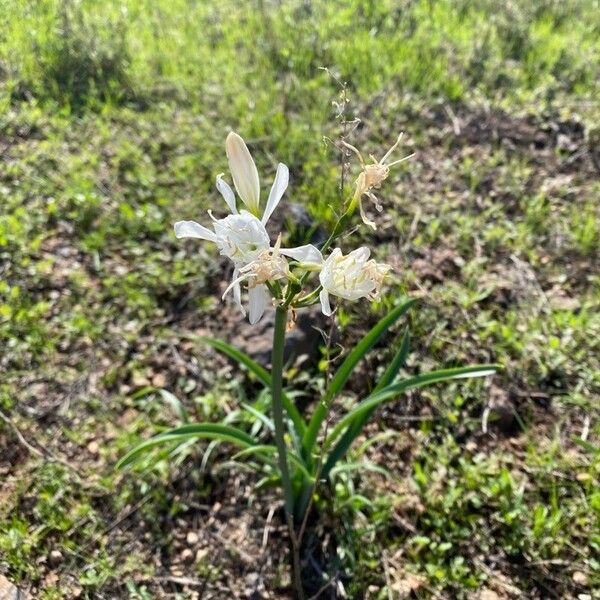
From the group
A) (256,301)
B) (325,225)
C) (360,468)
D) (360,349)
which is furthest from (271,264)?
Answer: (325,225)

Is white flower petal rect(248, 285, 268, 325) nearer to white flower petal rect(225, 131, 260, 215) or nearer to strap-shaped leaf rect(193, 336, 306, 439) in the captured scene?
white flower petal rect(225, 131, 260, 215)

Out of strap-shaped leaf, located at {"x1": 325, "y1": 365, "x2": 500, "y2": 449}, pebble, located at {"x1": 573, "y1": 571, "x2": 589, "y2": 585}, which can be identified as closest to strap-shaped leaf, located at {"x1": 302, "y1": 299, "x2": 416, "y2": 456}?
strap-shaped leaf, located at {"x1": 325, "y1": 365, "x2": 500, "y2": 449}

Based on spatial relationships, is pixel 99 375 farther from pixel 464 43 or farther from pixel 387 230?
pixel 464 43

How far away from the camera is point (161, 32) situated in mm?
4422

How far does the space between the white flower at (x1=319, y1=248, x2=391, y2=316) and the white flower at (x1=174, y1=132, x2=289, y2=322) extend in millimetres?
122

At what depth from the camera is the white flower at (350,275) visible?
112 cm

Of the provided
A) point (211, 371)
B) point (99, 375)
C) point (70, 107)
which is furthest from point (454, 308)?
point (70, 107)

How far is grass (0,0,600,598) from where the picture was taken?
1.93 metres

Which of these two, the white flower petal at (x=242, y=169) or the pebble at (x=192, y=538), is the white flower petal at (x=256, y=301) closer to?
the white flower petal at (x=242, y=169)

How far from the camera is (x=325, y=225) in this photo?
9.45 feet

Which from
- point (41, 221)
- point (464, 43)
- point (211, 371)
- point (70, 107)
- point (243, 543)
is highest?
point (464, 43)

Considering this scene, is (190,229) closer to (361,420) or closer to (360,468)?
(361,420)

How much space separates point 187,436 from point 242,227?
0.73 meters

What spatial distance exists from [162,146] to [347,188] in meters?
1.18
